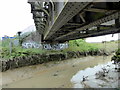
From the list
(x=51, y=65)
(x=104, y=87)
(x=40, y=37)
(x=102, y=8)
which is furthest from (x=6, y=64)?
(x=102, y=8)

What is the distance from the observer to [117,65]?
10070 mm

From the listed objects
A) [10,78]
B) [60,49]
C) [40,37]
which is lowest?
[10,78]

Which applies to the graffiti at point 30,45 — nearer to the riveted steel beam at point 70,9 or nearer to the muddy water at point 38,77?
the muddy water at point 38,77

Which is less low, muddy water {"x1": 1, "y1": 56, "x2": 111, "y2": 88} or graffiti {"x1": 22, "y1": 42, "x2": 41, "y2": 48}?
graffiti {"x1": 22, "y1": 42, "x2": 41, "y2": 48}

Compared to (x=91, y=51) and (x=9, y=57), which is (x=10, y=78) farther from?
(x=91, y=51)

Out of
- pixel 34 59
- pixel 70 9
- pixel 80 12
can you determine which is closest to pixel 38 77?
pixel 34 59

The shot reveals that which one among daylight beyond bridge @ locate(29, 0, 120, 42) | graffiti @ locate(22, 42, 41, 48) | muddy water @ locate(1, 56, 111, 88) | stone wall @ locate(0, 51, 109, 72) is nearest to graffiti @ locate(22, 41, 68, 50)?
graffiti @ locate(22, 42, 41, 48)

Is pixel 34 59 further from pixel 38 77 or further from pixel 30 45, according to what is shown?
pixel 30 45

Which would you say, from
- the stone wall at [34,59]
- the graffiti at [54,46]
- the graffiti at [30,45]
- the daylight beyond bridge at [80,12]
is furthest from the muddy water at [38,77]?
the graffiti at [30,45]

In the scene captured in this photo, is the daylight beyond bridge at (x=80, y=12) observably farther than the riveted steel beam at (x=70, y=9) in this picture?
Yes

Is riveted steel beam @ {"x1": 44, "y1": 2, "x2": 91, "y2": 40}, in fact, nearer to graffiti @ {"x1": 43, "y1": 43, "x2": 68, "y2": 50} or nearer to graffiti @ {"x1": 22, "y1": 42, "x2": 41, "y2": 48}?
graffiti @ {"x1": 43, "y1": 43, "x2": 68, "y2": 50}

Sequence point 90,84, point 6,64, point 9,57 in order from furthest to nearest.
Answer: point 9,57
point 6,64
point 90,84

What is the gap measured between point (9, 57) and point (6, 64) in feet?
3.15

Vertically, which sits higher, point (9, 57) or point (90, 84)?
point (9, 57)
